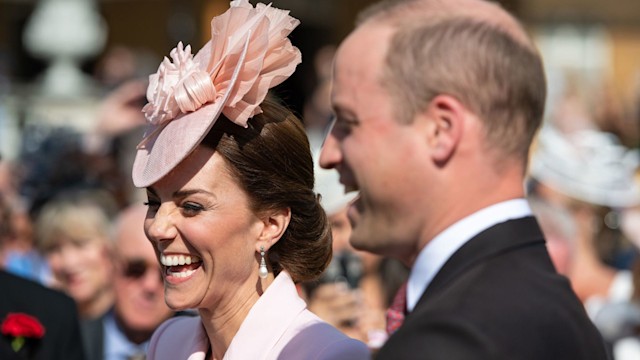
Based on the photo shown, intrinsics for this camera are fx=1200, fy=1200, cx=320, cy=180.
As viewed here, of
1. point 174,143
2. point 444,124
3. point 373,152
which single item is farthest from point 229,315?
point 444,124

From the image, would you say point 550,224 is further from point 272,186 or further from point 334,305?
point 272,186

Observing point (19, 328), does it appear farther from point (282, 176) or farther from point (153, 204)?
point (282, 176)

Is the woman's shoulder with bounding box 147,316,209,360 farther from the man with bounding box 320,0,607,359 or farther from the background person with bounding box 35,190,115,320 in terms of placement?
the background person with bounding box 35,190,115,320

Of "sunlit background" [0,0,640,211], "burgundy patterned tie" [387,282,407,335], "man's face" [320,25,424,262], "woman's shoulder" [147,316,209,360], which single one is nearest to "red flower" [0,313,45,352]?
"woman's shoulder" [147,316,209,360]

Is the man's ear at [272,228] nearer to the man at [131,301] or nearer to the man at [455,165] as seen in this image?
the man at [455,165]

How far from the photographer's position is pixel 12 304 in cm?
405

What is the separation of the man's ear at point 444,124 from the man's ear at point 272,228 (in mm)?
1027

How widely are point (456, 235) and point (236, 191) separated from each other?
3.17 ft

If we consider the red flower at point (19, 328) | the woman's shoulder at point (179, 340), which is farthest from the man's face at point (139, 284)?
the woman's shoulder at point (179, 340)

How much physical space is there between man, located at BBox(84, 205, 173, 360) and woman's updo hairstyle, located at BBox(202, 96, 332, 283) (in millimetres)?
2128

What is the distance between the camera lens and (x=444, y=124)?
214 centimetres

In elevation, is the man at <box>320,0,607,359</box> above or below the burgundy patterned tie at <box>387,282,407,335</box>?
above

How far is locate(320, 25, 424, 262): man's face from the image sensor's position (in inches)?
85.5

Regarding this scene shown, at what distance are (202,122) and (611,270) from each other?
15.4 ft
